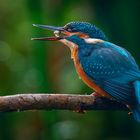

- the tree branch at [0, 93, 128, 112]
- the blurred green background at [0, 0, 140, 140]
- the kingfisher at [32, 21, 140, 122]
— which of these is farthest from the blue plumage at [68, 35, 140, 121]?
the blurred green background at [0, 0, 140, 140]

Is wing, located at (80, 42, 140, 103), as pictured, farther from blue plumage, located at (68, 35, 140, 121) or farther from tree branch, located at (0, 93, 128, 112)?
tree branch, located at (0, 93, 128, 112)

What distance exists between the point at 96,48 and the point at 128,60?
29cm

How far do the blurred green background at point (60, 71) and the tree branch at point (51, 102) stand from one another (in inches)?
106

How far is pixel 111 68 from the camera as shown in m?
5.44

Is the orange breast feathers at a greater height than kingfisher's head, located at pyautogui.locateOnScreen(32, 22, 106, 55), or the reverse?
kingfisher's head, located at pyautogui.locateOnScreen(32, 22, 106, 55)

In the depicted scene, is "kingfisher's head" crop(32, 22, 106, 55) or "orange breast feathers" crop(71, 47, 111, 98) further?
"kingfisher's head" crop(32, 22, 106, 55)

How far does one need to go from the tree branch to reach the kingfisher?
159mm

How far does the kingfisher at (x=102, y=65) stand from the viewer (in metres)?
5.16

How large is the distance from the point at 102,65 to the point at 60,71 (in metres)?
3.10

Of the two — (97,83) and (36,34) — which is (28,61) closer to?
(36,34)

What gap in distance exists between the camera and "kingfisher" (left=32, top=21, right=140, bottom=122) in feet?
16.9

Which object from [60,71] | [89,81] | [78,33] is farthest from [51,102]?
[60,71]

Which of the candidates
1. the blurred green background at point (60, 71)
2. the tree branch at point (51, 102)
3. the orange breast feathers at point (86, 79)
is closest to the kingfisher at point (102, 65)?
the orange breast feathers at point (86, 79)

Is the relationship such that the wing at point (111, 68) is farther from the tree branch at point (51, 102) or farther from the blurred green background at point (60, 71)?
the blurred green background at point (60, 71)
